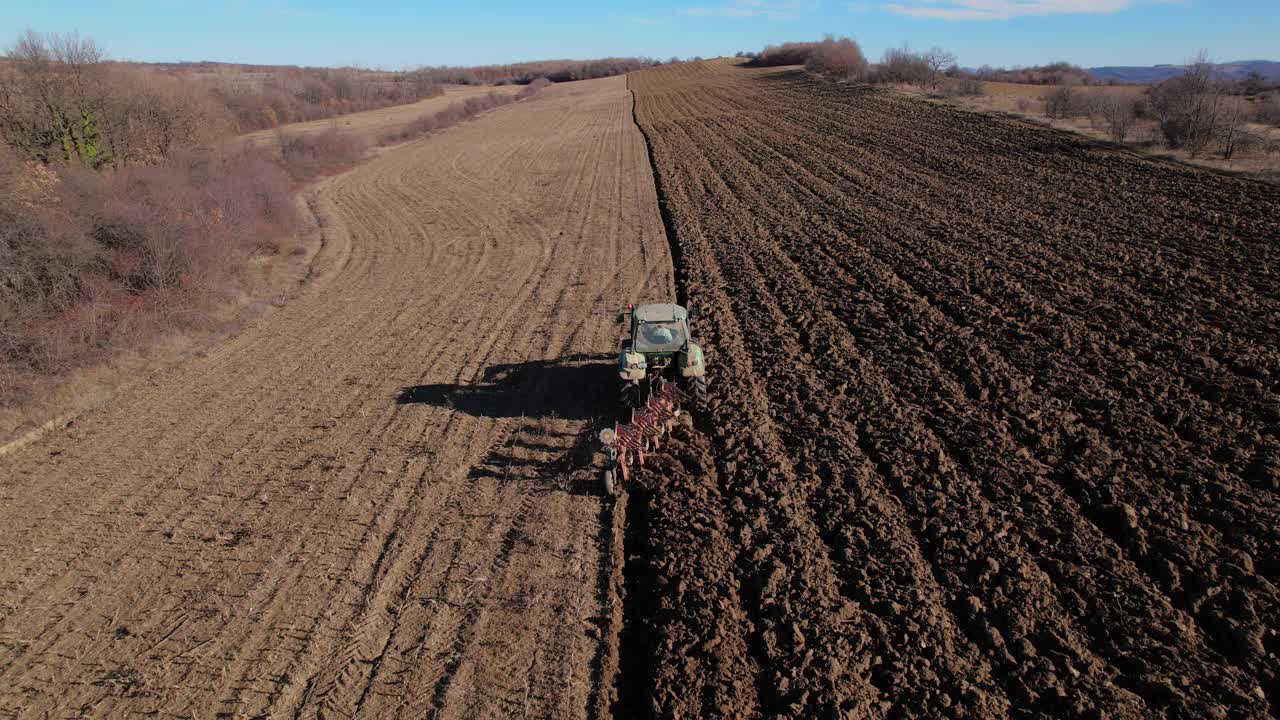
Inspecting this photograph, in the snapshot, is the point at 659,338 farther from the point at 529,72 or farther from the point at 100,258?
the point at 529,72

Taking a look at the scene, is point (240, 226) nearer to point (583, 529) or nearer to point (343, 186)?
point (343, 186)

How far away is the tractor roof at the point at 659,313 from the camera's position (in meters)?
11.5

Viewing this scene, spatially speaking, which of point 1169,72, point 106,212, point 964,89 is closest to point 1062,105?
point 964,89

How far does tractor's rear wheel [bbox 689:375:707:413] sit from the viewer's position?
11422 mm

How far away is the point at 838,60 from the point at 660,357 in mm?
64971

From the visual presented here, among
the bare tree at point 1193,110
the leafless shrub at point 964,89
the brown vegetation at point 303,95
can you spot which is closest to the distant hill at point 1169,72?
the bare tree at point 1193,110

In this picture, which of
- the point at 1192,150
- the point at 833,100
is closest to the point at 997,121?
the point at 1192,150

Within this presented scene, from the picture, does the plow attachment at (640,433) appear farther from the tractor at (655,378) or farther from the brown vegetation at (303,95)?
the brown vegetation at (303,95)

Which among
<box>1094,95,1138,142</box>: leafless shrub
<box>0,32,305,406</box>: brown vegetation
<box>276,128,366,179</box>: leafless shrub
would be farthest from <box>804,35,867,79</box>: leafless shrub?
<box>0,32,305,406</box>: brown vegetation

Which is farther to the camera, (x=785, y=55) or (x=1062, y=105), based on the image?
(x=785, y=55)

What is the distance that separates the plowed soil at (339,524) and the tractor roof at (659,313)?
174 cm

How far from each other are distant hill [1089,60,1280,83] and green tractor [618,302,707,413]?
30.0 m

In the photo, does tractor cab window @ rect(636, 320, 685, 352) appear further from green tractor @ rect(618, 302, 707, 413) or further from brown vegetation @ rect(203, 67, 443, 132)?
brown vegetation @ rect(203, 67, 443, 132)

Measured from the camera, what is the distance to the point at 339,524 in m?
9.37
